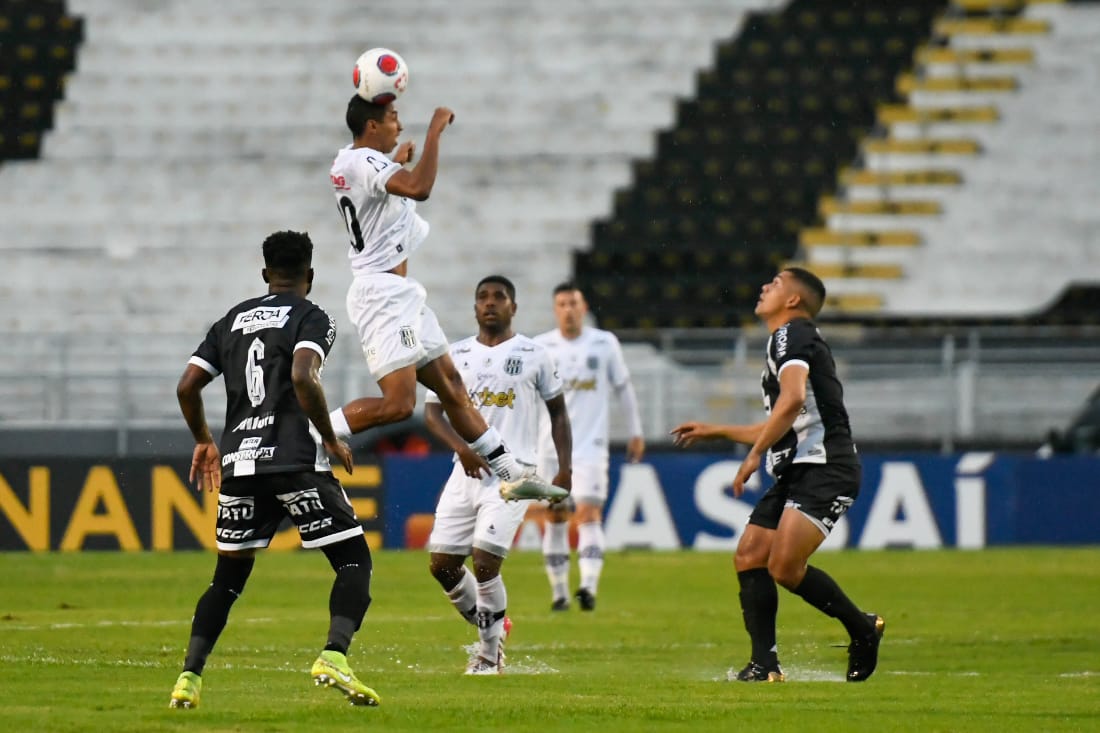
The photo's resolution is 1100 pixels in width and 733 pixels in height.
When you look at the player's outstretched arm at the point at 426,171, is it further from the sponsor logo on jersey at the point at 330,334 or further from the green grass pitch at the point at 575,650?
the green grass pitch at the point at 575,650

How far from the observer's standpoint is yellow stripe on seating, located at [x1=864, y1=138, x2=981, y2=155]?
2864 centimetres

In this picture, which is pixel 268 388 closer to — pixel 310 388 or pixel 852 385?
pixel 310 388

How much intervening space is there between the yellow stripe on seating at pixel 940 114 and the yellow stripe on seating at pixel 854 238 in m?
2.06

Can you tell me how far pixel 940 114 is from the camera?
94.8ft

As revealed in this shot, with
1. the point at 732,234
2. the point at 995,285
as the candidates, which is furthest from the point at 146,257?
the point at 995,285

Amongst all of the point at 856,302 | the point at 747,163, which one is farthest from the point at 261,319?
the point at 747,163

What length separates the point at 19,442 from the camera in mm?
21766

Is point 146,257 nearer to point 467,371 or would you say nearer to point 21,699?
point 467,371

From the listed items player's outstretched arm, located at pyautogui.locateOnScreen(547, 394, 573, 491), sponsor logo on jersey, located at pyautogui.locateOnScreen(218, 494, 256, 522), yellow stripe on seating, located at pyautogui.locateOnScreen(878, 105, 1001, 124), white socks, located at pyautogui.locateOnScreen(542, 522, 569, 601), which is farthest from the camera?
yellow stripe on seating, located at pyautogui.locateOnScreen(878, 105, 1001, 124)

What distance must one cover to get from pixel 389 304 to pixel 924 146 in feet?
67.1

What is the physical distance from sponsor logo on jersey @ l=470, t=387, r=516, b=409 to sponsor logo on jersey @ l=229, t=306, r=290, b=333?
334 cm

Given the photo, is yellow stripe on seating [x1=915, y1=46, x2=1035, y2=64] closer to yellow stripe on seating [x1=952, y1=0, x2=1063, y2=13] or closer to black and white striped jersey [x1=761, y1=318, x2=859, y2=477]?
yellow stripe on seating [x1=952, y1=0, x2=1063, y2=13]

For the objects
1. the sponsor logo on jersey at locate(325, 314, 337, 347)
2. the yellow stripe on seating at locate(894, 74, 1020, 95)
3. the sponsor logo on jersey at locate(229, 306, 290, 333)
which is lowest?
the sponsor logo on jersey at locate(325, 314, 337, 347)

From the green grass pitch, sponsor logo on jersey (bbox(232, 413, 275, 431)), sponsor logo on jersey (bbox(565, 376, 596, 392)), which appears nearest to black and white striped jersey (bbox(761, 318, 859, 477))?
the green grass pitch
